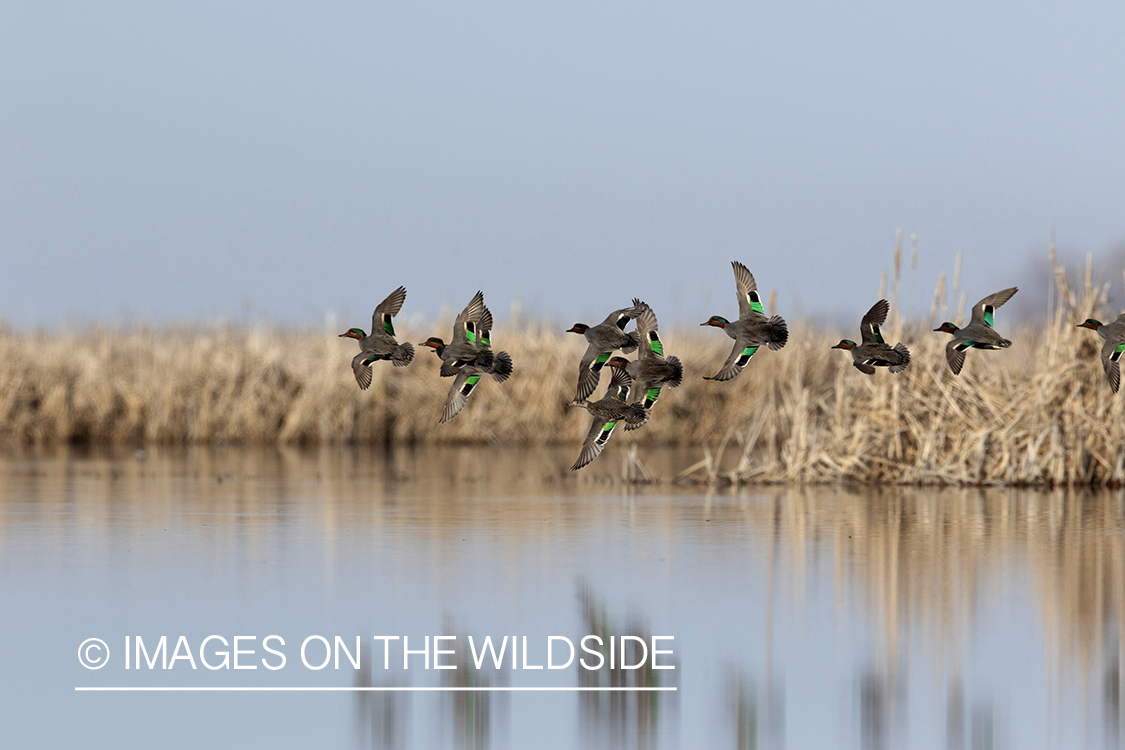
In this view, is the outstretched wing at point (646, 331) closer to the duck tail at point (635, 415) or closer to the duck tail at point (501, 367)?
the duck tail at point (635, 415)

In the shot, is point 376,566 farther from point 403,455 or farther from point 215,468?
point 403,455

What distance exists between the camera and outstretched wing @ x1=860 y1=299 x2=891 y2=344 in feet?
12.3

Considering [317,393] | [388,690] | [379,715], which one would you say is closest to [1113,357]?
[379,715]

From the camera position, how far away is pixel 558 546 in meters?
→ 8.59

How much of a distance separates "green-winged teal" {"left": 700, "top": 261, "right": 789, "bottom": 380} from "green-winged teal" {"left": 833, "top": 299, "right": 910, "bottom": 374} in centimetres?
21

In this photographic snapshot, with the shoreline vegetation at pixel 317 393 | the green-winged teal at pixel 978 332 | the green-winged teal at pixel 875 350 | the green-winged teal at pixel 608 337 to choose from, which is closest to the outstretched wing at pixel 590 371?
the green-winged teal at pixel 608 337

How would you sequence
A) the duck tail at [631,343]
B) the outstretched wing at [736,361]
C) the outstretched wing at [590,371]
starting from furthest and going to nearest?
the duck tail at [631,343] → the outstretched wing at [736,361] → the outstretched wing at [590,371]

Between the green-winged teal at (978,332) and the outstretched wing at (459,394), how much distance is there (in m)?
1.25

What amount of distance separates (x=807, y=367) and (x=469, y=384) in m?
15.6

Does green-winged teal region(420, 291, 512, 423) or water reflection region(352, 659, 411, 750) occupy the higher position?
green-winged teal region(420, 291, 512, 423)

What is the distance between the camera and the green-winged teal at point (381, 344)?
3621mm

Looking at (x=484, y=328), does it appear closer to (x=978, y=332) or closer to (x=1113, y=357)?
(x=978, y=332)

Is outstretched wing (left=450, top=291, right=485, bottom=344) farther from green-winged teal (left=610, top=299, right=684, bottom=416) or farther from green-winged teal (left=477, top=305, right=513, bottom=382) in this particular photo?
green-winged teal (left=610, top=299, right=684, bottom=416)

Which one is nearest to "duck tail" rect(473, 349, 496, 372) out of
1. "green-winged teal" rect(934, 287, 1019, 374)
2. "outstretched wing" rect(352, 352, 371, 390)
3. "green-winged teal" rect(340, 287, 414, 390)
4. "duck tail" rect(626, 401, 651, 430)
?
"green-winged teal" rect(340, 287, 414, 390)
